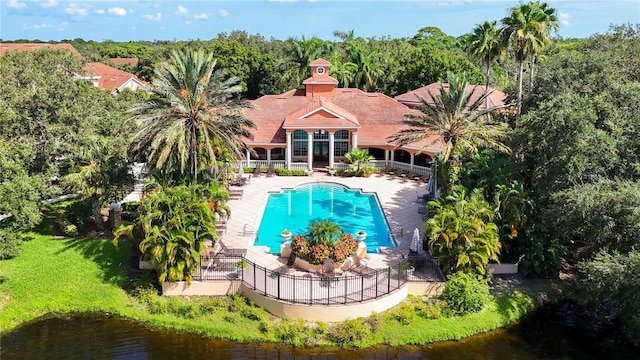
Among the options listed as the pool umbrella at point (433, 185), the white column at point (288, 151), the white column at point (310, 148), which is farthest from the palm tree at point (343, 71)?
the pool umbrella at point (433, 185)

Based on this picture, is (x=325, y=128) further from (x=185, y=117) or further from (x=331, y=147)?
(x=185, y=117)

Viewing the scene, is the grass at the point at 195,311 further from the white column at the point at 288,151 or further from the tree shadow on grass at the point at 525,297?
the white column at the point at 288,151

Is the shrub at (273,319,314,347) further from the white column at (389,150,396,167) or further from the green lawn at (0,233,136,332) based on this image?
the white column at (389,150,396,167)

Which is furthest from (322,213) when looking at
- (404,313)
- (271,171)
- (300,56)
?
(300,56)

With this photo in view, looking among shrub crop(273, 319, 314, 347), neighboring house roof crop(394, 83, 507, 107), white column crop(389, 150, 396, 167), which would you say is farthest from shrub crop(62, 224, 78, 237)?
neighboring house roof crop(394, 83, 507, 107)

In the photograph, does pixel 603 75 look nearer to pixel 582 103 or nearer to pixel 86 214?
pixel 582 103

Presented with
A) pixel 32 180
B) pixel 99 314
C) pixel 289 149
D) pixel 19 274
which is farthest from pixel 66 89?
pixel 289 149
